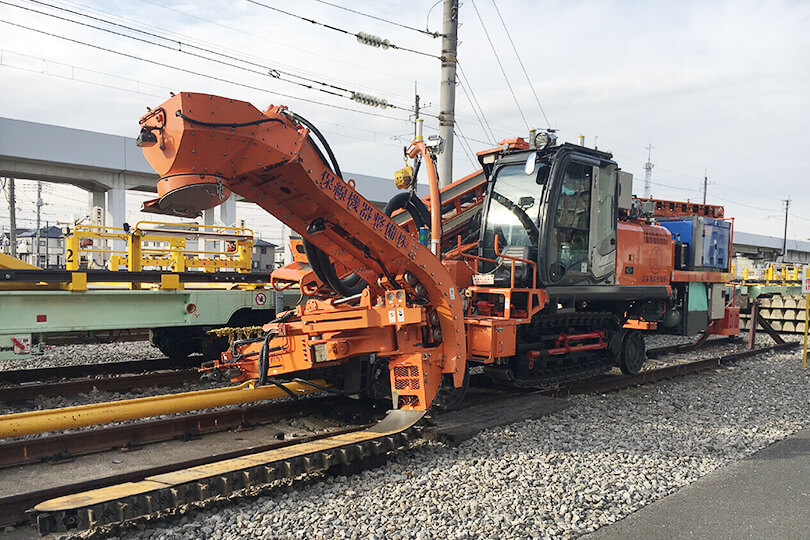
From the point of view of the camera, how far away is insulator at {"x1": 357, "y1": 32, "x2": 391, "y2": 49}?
11845 mm

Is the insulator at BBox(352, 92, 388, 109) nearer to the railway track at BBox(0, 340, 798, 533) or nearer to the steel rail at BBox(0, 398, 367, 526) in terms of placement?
the railway track at BBox(0, 340, 798, 533)

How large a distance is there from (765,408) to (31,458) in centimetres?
838

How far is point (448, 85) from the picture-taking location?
11.0 metres

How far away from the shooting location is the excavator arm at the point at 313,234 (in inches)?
162

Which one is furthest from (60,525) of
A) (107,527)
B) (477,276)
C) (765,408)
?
(765,408)

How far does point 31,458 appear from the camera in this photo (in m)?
5.19

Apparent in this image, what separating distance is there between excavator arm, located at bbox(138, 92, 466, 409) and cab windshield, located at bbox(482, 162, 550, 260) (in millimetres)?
1887

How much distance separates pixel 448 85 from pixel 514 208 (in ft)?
14.5

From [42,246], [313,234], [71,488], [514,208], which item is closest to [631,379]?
[514,208]

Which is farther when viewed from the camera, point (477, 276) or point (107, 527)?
point (477, 276)

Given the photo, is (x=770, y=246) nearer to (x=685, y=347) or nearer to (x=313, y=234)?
(x=685, y=347)

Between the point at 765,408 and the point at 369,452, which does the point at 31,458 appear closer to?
the point at 369,452

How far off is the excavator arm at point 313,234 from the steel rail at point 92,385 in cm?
262

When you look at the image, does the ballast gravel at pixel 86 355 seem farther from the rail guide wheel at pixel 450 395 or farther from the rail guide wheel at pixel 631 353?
the rail guide wheel at pixel 631 353
